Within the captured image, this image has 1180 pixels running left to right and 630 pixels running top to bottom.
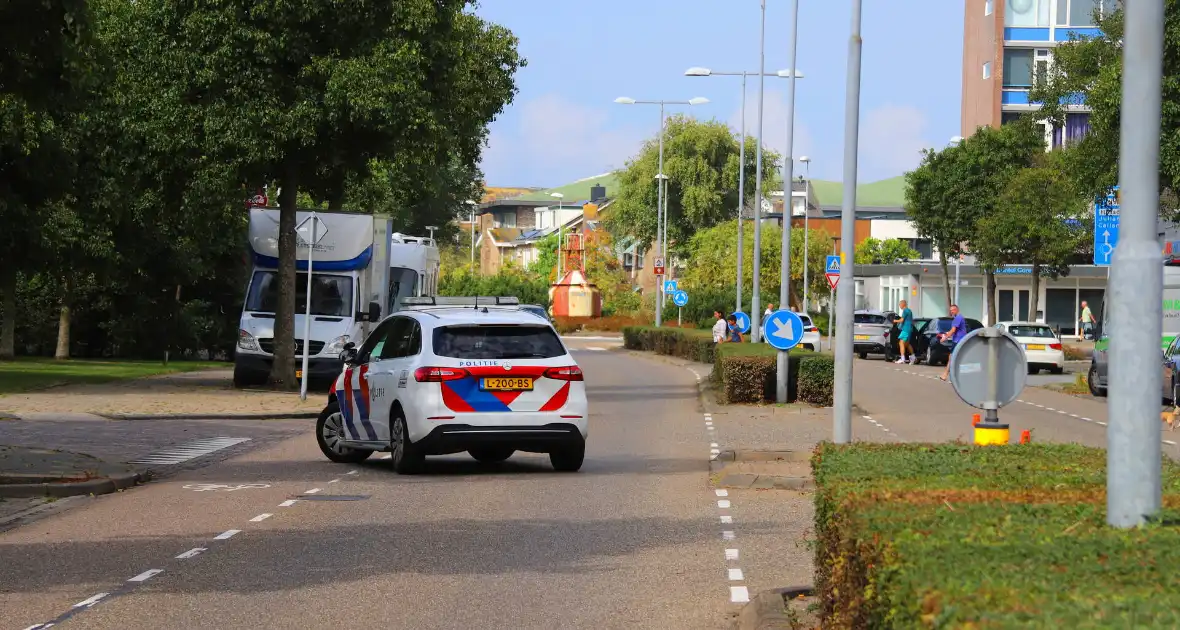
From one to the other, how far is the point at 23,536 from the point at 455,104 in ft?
82.9

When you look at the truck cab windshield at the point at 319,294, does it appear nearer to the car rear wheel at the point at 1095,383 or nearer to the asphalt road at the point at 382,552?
the asphalt road at the point at 382,552

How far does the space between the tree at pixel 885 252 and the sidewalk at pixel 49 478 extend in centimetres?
8539

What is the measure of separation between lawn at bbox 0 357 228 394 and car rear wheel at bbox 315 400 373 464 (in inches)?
484

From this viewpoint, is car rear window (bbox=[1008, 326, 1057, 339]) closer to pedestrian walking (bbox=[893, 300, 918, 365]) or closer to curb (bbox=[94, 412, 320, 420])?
pedestrian walking (bbox=[893, 300, 918, 365])

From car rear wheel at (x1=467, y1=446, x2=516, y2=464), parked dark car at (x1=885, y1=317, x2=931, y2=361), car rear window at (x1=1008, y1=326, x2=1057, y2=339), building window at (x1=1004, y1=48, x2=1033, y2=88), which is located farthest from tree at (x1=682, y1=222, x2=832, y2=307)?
car rear wheel at (x1=467, y1=446, x2=516, y2=464)

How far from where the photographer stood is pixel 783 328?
2664cm

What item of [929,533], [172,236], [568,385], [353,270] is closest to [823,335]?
[172,236]

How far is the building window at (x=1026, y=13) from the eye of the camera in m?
82.8

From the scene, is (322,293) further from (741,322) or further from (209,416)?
(741,322)

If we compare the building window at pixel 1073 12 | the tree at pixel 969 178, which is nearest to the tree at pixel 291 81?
the tree at pixel 969 178

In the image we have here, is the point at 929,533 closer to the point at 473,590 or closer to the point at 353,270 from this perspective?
the point at 473,590

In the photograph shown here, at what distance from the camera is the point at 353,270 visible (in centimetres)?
3150

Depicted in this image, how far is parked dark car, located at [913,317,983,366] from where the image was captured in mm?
49478

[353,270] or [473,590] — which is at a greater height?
[353,270]
